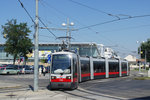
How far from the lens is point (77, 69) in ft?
65.0

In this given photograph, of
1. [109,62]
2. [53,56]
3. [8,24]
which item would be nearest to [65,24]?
[109,62]

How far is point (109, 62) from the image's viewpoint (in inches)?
1326

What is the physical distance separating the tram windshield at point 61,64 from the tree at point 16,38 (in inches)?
1440

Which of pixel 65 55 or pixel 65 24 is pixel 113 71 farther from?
pixel 65 55

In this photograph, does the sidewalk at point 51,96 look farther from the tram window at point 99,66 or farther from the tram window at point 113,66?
the tram window at point 113,66

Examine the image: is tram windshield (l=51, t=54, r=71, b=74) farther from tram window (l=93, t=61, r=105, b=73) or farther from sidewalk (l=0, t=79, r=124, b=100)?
tram window (l=93, t=61, r=105, b=73)

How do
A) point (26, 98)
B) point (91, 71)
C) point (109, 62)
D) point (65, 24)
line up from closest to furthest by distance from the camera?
point (26, 98)
point (91, 71)
point (109, 62)
point (65, 24)

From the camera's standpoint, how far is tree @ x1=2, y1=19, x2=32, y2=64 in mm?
53469

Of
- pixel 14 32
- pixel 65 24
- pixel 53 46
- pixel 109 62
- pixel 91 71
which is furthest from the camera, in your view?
pixel 53 46

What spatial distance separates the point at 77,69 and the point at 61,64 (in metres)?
2.53

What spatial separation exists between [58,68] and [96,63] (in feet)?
42.1

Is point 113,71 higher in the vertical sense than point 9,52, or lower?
lower

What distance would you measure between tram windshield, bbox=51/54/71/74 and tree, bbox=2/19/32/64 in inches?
1440

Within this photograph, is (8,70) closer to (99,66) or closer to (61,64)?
Result: (99,66)
